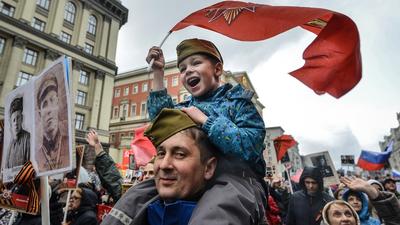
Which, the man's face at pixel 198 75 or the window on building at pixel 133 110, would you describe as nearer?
the man's face at pixel 198 75

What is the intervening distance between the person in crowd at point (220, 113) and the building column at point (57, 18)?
3249 cm

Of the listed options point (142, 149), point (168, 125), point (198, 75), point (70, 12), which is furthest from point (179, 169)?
point (70, 12)

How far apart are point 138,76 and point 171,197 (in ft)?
171

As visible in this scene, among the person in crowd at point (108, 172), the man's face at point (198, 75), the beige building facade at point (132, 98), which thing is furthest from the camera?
the beige building facade at point (132, 98)

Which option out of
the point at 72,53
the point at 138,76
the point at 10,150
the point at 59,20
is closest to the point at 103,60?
the point at 72,53

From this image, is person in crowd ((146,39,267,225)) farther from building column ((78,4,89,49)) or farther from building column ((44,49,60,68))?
building column ((78,4,89,49))

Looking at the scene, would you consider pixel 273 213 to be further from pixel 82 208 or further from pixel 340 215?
pixel 82 208

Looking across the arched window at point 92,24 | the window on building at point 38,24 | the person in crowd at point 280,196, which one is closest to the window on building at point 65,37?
the window on building at point 38,24

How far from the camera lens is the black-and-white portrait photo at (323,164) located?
625 centimetres

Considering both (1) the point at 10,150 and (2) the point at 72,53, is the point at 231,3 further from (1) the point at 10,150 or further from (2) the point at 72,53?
(2) the point at 72,53

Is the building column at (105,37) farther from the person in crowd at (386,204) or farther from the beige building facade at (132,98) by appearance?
the person in crowd at (386,204)

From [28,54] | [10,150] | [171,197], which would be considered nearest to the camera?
[171,197]

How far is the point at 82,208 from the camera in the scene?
4.13 metres

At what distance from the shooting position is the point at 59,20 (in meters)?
30.8
